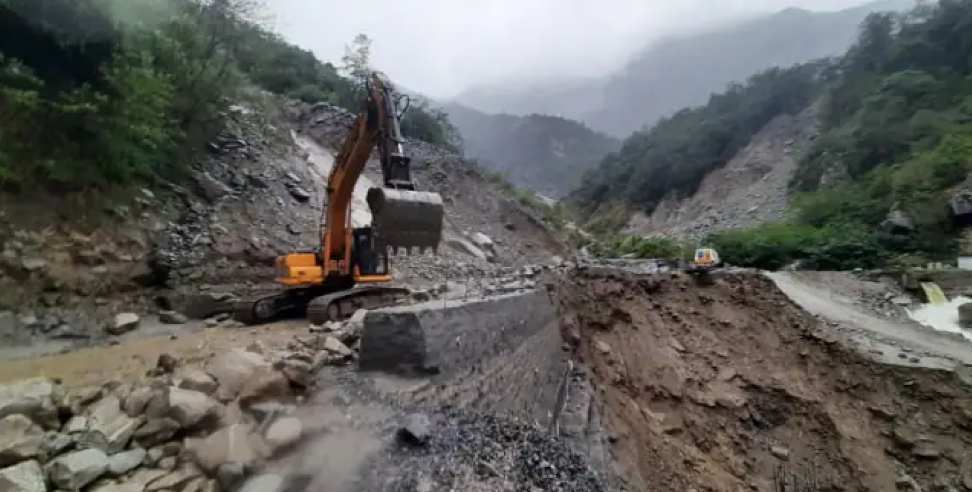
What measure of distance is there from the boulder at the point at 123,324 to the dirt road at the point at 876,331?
31.5ft

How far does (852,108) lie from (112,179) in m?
30.6

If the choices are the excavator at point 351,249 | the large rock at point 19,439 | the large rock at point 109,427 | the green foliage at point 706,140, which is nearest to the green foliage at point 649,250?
the excavator at point 351,249

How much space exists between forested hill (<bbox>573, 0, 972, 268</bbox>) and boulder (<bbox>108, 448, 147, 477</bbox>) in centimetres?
1373

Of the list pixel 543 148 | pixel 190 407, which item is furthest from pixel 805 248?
pixel 543 148

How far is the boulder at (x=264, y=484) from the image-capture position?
2.30 meters

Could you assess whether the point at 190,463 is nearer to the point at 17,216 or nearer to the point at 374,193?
the point at 374,193

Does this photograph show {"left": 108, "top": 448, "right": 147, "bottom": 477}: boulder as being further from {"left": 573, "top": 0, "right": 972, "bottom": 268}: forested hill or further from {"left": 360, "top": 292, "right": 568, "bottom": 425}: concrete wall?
{"left": 573, "top": 0, "right": 972, "bottom": 268}: forested hill

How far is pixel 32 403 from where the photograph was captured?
2369 millimetres

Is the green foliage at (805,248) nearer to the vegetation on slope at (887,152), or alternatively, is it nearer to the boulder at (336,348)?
the vegetation on slope at (887,152)

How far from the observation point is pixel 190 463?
7.84 ft

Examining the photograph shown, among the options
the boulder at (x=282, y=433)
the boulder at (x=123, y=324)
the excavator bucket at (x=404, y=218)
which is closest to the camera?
the boulder at (x=282, y=433)

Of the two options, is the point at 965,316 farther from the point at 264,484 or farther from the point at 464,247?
the point at 264,484

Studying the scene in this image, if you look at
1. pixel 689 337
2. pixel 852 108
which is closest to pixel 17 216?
pixel 689 337

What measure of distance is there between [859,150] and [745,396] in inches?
706
